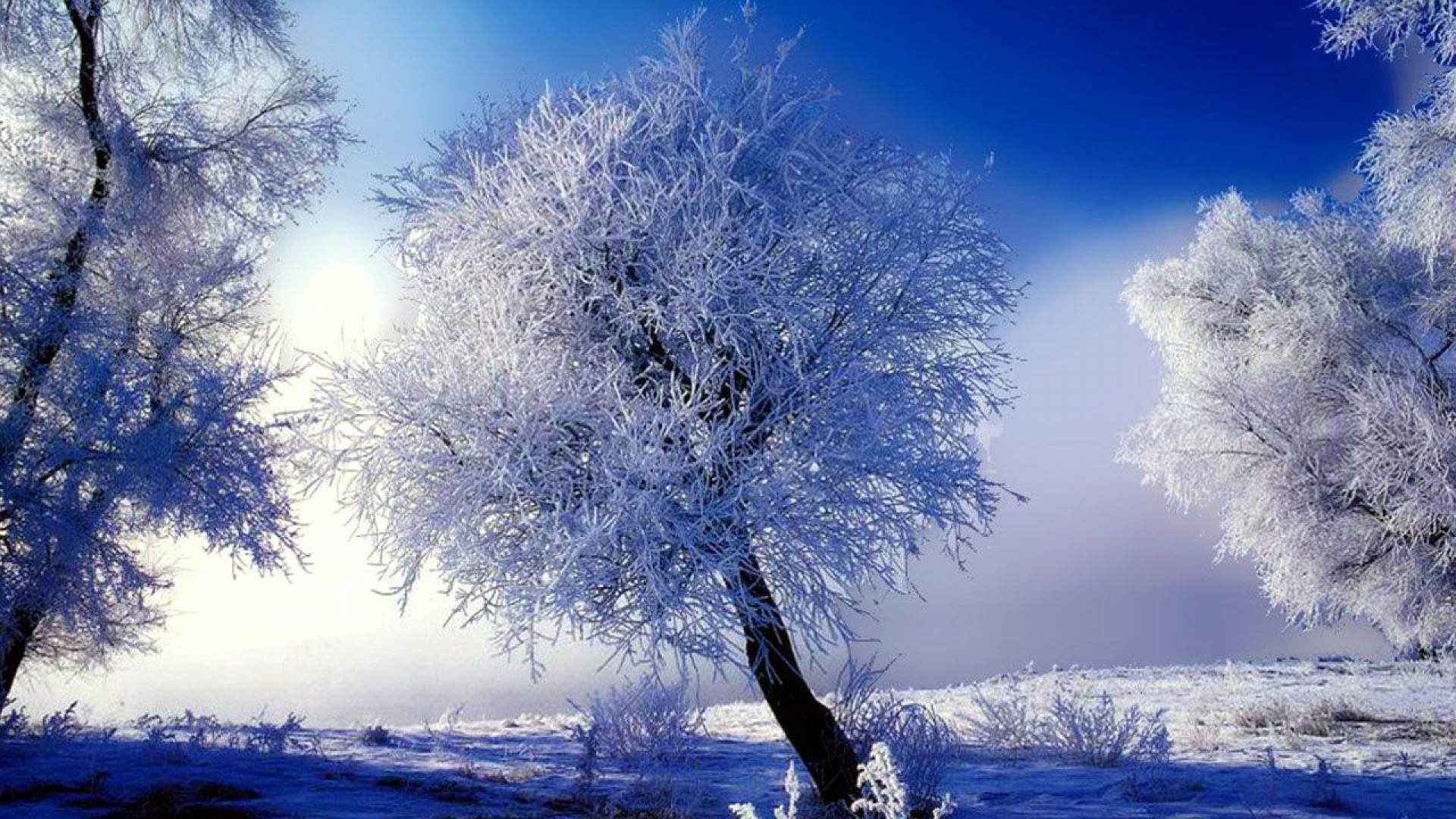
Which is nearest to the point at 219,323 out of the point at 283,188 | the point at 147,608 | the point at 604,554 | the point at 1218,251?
the point at 283,188

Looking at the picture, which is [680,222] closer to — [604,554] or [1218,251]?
[604,554]

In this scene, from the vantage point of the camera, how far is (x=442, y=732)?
11.6 metres

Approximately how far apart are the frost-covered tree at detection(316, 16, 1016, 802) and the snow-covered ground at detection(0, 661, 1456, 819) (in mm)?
1473

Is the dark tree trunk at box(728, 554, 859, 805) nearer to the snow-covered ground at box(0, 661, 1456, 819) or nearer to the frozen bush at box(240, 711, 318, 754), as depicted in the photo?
the snow-covered ground at box(0, 661, 1456, 819)

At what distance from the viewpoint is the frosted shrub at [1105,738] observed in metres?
9.12

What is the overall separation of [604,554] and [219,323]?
660 centimetres

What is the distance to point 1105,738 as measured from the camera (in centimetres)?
970

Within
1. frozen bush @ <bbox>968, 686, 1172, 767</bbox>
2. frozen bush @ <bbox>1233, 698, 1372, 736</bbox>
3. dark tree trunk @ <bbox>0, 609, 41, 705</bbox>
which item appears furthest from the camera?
frozen bush @ <bbox>1233, 698, 1372, 736</bbox>

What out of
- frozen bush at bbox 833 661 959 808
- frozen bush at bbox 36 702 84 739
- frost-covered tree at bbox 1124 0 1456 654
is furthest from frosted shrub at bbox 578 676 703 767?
frost-covered tree at bbox 1124 0 1456 654

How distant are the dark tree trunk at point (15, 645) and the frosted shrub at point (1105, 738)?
9174mm

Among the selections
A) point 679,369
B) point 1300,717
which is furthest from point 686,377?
point 1300,717

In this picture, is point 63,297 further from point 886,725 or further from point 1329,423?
point 1329,423

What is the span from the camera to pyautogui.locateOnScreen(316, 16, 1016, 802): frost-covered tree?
20.5 ft

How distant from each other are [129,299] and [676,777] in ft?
22.0
